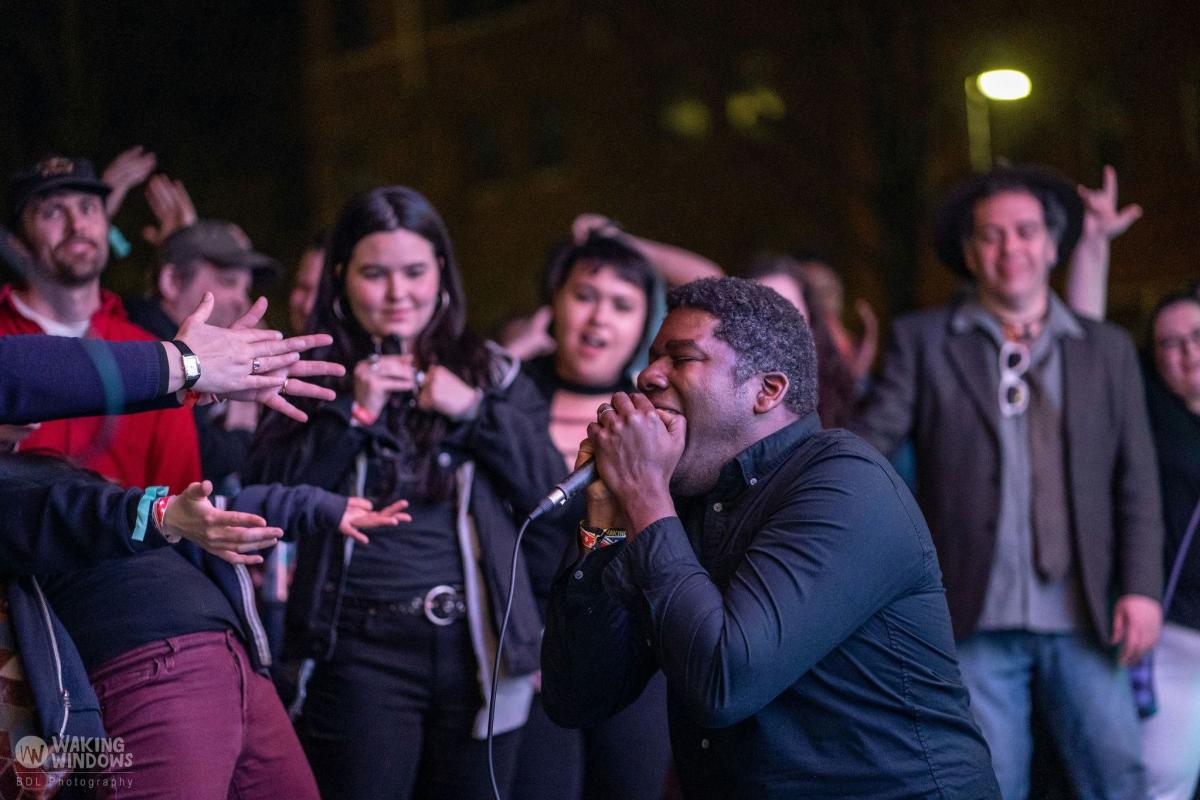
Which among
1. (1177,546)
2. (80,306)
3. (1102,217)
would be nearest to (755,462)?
(80,306)

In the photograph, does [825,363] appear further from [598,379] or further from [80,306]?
[80,306]

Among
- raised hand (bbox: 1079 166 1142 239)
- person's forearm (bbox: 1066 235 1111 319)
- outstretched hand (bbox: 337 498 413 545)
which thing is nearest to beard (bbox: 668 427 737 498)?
outstretched hand (bbox: 337 498 413 545)

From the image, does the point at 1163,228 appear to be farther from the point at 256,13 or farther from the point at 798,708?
the point at 256,13

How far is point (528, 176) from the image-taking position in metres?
21.8

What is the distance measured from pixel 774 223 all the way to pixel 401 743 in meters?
15.7

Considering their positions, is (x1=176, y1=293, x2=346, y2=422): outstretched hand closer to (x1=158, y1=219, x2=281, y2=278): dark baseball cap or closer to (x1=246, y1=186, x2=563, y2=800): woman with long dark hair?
(x1=246, y1=186, x2=563, y2=800): woman with long dark hair

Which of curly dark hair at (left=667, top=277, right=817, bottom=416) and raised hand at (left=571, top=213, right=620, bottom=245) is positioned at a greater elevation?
raised hand at (left=571, top=213, right=620, bottom=245)

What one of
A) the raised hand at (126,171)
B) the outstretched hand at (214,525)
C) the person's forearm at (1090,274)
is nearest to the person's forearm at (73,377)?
the outstretched hand at (214,525)

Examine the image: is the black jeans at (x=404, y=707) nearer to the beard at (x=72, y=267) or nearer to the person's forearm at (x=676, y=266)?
the beard at (x=72, y=267)

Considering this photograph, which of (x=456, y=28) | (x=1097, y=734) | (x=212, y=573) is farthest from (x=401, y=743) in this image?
(x=456, y=28)

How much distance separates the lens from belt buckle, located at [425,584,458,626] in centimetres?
339

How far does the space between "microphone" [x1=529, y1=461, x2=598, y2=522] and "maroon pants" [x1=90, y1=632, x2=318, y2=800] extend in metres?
0.81

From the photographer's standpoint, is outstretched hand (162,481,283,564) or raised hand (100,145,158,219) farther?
raised hand (100,145,158,219)

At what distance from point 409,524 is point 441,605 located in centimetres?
24
